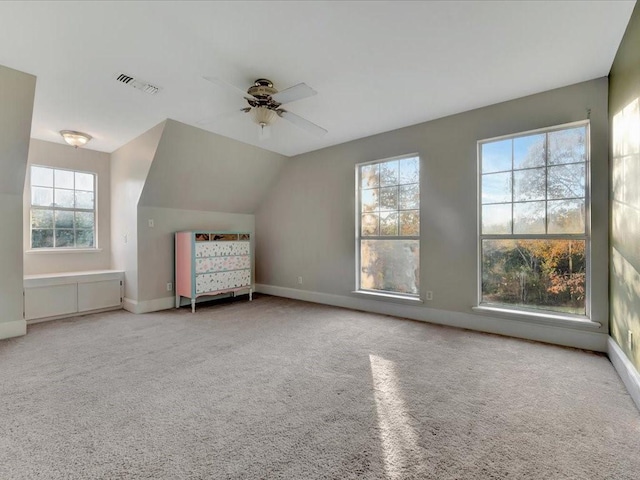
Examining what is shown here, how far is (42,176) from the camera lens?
177 inches

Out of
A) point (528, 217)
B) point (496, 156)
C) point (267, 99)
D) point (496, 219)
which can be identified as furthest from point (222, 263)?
point (528, 217)

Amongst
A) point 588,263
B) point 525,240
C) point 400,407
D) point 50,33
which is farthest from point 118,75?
point 588,263

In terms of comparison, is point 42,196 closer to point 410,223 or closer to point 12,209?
point 12,209

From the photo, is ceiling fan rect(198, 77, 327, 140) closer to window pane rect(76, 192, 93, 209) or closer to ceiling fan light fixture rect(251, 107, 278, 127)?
ceiling fan light fixture rect(251, 107, 278, 127)

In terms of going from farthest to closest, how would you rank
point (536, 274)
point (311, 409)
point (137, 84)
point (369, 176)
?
point (369, 176)
point (536, 274)
point (137, 84)
point (311, 409)

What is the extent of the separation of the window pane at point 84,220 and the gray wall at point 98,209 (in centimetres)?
11

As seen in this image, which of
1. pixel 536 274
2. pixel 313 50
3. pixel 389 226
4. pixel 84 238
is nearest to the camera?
pixel 313 50

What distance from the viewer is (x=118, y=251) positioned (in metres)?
4.88

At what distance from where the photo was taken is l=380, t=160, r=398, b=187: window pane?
4352mm

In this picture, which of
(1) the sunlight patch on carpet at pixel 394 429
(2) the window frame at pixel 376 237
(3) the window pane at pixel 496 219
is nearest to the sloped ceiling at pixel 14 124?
(2) the window frame at pixel 376 237

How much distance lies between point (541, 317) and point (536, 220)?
3.39 ft

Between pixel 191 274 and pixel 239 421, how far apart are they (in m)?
3.20

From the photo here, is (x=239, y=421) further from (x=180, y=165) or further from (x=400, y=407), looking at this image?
(x=180, y=165)

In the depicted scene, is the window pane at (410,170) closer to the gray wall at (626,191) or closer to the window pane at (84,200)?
the gray wall at (626,191)
